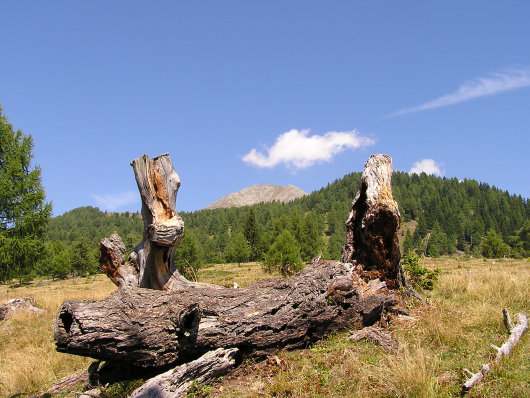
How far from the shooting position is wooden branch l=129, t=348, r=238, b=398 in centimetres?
487

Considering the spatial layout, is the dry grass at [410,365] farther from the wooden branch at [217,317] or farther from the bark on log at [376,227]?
the bark on log at [376,227]

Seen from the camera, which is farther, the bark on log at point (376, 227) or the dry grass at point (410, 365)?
the bark on log at point (376, 227)

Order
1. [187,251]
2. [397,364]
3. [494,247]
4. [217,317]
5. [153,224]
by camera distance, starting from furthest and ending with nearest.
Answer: [494,247]
[187,251]
[153,224]
[217,317]
[397,364]

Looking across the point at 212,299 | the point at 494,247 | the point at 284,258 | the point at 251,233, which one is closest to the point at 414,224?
the point at 494,247

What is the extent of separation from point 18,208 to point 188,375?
16.2 m

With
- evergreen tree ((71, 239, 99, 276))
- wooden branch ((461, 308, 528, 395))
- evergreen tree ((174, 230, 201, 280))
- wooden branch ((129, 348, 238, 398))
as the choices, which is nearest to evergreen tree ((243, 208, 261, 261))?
evergreen tree ((71, 239, 99, 276))

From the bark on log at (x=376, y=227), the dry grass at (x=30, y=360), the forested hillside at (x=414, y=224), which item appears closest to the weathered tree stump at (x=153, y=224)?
→ the dry grass at (x=30, y=360)

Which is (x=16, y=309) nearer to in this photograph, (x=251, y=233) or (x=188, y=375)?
(x=188, y=375)

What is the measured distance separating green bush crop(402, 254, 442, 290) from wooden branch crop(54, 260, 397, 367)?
2.68 m

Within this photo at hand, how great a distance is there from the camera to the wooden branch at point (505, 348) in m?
4.39

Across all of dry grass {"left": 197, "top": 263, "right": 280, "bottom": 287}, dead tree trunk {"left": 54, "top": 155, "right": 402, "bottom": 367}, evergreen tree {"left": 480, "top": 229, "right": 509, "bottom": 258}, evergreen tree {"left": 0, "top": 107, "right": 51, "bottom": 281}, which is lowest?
evergreen tree {"left": 480, "top": 229, "right": 509, "bottom": 258}

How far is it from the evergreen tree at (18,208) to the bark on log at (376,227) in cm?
1581

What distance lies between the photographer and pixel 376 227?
8.15 meters

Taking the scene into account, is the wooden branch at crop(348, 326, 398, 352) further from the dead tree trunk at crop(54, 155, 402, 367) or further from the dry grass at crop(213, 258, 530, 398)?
the dead tree trunk at crop(54, 155, 402, 367)
